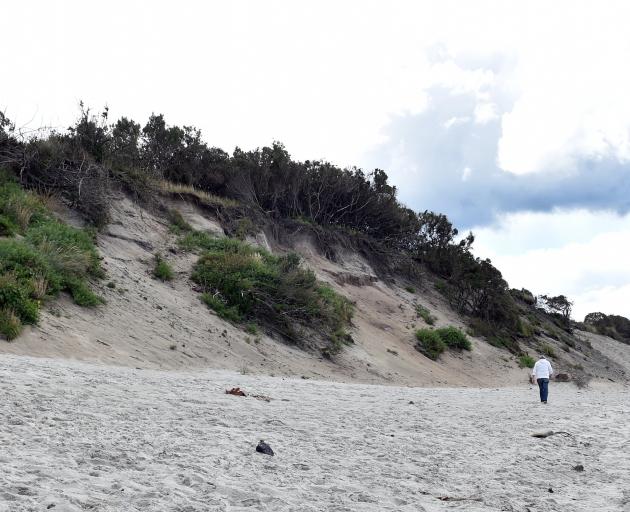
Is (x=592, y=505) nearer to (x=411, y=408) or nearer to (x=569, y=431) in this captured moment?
(x=569, y=431)

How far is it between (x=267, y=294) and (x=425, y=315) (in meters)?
12.9

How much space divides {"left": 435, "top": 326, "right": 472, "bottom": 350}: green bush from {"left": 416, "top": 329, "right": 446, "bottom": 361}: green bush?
0.76 meters

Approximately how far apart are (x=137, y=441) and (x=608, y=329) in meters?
65.7

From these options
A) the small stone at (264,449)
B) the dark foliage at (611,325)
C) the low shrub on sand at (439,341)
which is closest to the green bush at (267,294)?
the low shrub on sand at (439,341)

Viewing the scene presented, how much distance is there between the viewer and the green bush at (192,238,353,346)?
19.7 m

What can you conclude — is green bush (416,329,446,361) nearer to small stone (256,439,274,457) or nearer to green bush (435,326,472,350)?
green bush (435,326,472,350)

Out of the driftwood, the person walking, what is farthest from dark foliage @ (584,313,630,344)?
the driftwood

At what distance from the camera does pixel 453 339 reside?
27.8 m

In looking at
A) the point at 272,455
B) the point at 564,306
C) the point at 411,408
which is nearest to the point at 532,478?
the point at 272,455

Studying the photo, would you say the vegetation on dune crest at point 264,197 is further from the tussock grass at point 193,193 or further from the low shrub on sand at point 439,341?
the low shrub on sand at point 439,341

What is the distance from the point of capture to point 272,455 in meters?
6.40

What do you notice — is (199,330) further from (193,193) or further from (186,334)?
(193,193)

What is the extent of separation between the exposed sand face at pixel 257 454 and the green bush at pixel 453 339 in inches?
661

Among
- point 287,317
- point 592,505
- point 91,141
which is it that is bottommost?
point 592,505
